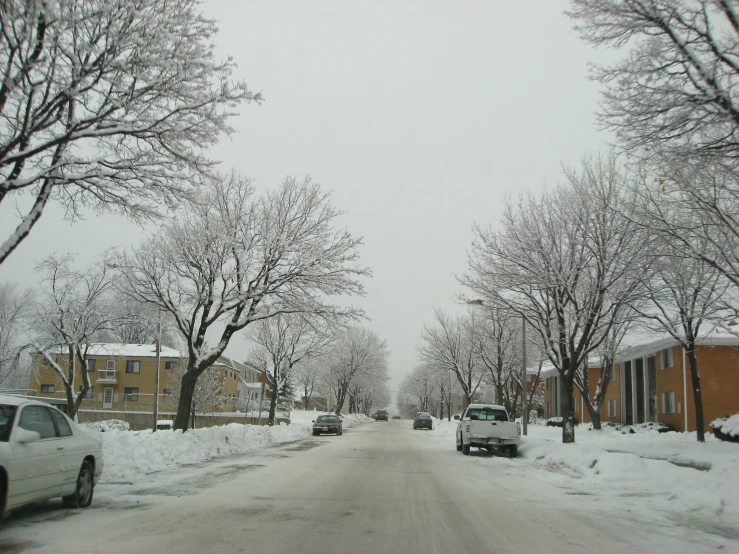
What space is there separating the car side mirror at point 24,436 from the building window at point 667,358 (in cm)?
3167

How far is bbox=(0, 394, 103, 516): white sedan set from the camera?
732 centimetres

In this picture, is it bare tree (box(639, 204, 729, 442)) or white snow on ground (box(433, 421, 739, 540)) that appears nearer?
white snow on ground (box(433, 421, 739, 540))

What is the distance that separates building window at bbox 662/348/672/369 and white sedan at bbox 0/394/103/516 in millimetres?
30075

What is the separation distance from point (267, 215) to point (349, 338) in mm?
51403

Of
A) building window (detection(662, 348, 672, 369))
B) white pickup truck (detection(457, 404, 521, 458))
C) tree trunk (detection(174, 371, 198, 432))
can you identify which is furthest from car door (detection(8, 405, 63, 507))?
building window (detection(662, 348, 672, 369))

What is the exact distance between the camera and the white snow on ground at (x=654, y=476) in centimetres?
1015

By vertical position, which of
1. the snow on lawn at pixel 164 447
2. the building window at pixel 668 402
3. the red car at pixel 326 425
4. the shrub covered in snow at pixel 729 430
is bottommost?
the red car at pixel 326 425

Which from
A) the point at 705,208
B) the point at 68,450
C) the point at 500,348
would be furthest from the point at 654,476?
the point at 500,348

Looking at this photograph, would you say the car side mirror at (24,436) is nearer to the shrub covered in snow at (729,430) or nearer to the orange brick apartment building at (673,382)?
the shrub covered in snow at (729,430)

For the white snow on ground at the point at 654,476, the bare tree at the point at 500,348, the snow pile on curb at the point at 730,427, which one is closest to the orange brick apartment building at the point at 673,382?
the snow pile on curb at the point at 730,427

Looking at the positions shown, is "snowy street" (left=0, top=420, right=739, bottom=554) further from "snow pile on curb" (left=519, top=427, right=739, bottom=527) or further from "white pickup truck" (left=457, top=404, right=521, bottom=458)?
"white pickup truck" (left=457, top=404, right=521, bottom=458)

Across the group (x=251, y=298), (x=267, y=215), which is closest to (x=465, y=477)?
(x=251, y=298)

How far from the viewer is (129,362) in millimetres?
63344

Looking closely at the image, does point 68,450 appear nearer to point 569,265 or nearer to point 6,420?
point 6,420
